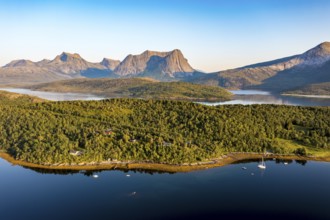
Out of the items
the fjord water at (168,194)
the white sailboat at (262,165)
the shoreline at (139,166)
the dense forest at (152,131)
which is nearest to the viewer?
the fjord water at (168,194)

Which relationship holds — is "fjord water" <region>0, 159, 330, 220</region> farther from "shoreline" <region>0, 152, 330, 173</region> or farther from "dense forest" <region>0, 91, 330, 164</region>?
"dense forest" <region>0, 91, 330, 164</region>

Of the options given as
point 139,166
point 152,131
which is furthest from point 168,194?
point 152,131

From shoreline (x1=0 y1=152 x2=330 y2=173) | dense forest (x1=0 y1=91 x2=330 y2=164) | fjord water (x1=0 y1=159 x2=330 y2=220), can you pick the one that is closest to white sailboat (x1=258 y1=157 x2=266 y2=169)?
fjord water (x1=0 y1=159 x2=330 y2=220)

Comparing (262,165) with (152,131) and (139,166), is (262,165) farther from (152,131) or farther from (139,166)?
(152,131)

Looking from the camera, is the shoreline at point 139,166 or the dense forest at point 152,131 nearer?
the shoreline at point 139,166

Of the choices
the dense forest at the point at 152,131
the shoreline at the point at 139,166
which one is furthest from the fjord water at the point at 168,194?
the dense forest at the point at 152,131

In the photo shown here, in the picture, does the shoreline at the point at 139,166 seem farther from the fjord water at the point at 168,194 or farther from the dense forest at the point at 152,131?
the fjord water at the point at 168,194
